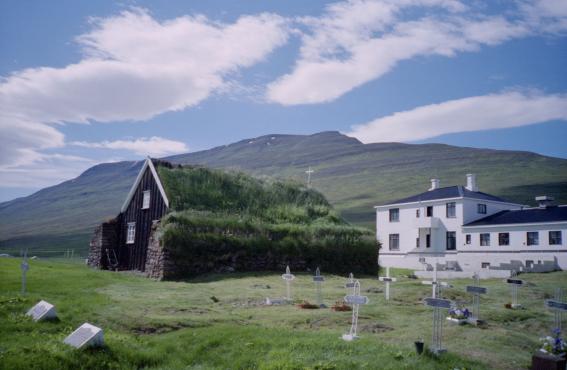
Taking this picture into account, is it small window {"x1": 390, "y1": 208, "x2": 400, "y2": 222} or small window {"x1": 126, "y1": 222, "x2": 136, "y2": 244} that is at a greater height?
small window {"x1": 390, "y1": 208, "x2": 400, "y2": 222}

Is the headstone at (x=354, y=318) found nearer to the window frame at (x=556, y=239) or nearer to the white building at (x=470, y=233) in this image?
the white building at (x=470, y=233)

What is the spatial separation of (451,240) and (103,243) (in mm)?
41567

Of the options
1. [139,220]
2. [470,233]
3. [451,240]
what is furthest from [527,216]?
[139,220]

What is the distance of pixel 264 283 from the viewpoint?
28172 millimetres

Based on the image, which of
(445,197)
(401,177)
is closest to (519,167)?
(401,177)

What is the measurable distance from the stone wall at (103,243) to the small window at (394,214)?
3995cm

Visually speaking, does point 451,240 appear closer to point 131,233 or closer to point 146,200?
point 146,200

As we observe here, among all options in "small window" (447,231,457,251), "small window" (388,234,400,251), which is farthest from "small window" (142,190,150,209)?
"small window" (388,234,400,251)

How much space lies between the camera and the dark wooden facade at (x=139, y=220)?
36.3m

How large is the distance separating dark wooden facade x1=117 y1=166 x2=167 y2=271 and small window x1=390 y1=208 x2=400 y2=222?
39149 millimetres

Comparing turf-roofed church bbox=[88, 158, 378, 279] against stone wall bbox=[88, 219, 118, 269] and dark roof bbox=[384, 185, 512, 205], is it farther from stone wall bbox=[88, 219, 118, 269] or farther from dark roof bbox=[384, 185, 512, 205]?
dark roof bbox=[384, 185, 512, 205]

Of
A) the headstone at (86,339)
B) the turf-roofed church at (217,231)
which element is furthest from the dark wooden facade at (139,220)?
the headstone at (86,339)

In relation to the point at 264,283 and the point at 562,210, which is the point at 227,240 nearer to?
the point at 264,283

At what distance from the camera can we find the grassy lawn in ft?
36.9
